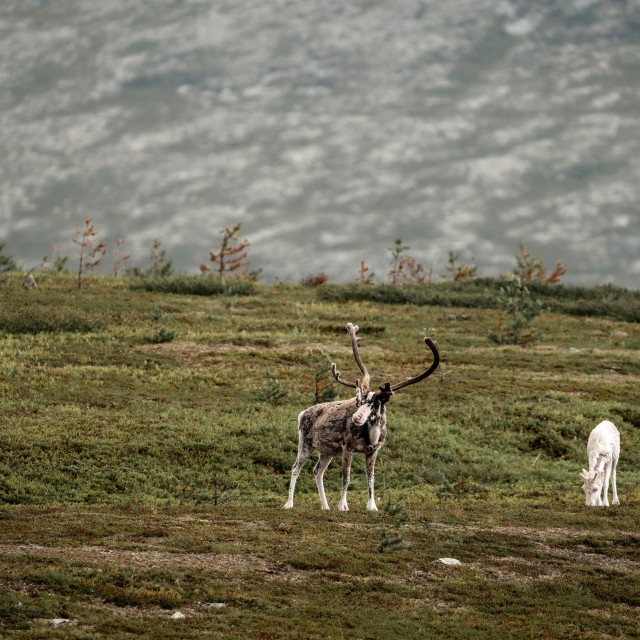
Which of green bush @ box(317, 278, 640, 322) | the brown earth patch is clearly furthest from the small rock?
green bush @ box(317, 278, 640, 322)

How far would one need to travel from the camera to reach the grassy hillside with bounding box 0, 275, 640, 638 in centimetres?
898

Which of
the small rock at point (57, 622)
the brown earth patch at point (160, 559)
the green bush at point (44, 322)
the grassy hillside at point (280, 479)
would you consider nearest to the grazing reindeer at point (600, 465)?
the grassy hillside at point (280, 479)

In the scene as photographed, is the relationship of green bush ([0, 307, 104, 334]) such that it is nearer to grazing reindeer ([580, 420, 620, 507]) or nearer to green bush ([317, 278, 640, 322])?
green bush ([317, 278, 640, 322])

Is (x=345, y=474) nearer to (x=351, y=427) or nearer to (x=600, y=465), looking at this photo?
(x=351, y=427)

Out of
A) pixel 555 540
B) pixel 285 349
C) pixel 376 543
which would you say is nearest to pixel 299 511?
pixel 376 543

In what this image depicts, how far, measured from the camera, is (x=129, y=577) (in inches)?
360

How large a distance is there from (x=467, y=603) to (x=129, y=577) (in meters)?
3.79

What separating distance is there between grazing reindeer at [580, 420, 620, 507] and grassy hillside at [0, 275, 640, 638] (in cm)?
65

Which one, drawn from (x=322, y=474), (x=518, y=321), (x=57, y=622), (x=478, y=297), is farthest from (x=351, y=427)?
(x=478, y=297)

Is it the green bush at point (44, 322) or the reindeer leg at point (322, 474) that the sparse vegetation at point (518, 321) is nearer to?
the green bush at point (44, 322)

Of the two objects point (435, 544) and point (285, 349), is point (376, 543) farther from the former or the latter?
point (285, 349)

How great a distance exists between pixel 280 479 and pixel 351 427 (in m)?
5.92

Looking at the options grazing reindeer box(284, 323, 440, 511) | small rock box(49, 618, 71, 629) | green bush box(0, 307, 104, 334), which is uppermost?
green bush box(0, 307, 104, 334)

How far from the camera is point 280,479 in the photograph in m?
19.2
